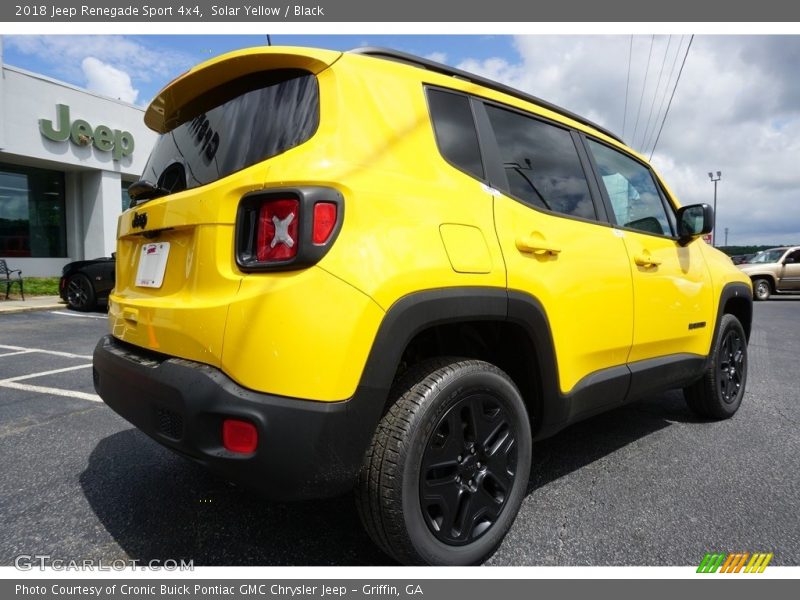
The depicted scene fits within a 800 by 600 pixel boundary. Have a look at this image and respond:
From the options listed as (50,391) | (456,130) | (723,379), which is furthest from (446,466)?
(50,391)

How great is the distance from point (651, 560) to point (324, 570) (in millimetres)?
1239

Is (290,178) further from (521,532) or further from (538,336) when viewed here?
(521,532)

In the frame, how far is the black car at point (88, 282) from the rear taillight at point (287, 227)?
9760 mm

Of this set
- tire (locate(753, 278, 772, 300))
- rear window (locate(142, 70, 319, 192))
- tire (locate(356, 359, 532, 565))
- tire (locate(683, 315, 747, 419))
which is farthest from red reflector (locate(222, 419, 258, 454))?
tire (locate(753, 278, 772, 300))

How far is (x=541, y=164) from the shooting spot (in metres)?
2.41

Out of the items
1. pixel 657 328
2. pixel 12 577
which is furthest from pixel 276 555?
pixel 657 328

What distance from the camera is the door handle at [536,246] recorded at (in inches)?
81.5

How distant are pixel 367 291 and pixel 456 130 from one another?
34.6 inches

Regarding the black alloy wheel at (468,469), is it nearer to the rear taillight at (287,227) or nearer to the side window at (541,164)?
the rear taillight at (287,227)

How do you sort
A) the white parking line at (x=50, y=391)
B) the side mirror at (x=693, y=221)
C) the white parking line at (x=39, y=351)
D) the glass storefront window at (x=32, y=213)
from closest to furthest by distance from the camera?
the side mirror at (x=693, y=221)
the white parking line at (x=50, y=391)
the white parking line at (x=39, y=351)
the glass storefront window at (x=32, y=213)

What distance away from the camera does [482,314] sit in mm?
1901

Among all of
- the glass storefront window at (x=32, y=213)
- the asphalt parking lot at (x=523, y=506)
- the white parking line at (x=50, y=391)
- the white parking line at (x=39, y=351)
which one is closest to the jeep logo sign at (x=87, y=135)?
the glass storefront window at (x=32, y=213)

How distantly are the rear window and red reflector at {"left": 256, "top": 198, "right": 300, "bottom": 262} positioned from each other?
0.71 feet

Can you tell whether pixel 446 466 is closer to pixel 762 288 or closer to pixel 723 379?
pixel 723 379
